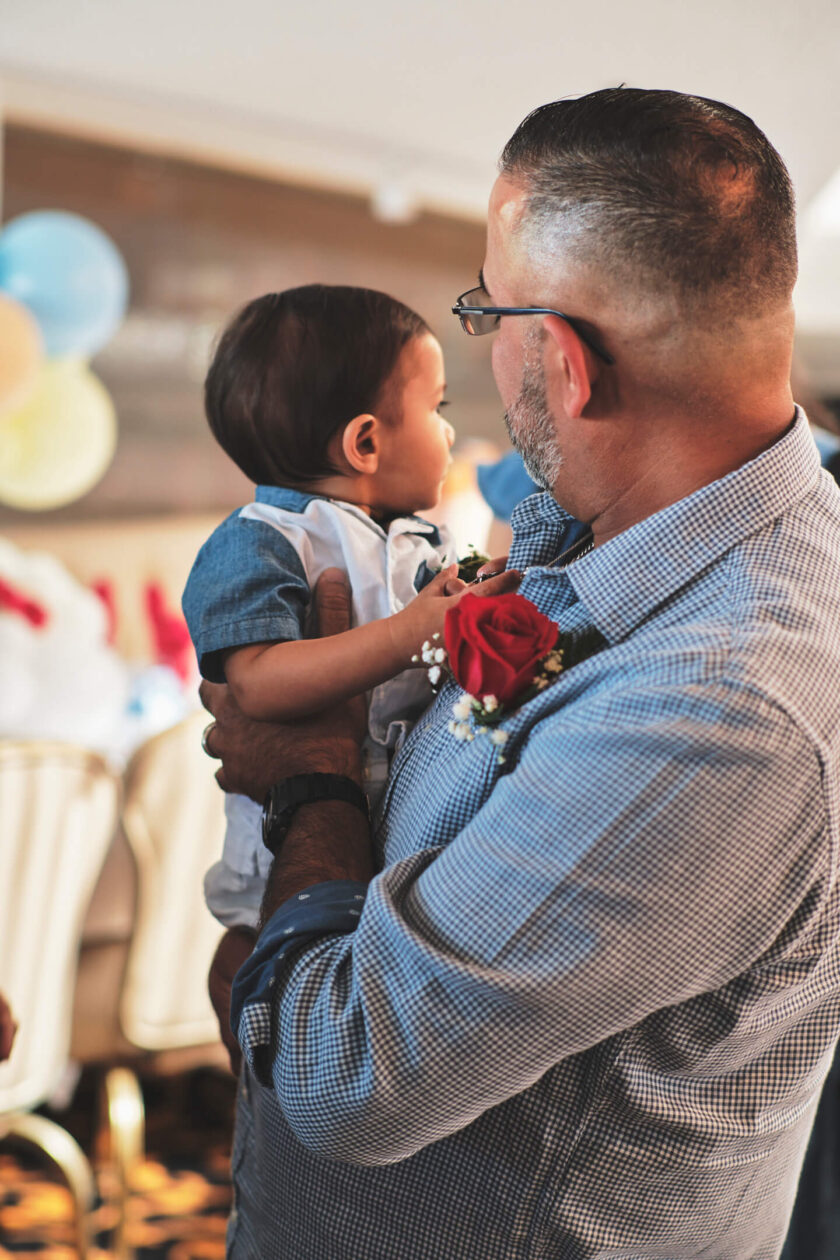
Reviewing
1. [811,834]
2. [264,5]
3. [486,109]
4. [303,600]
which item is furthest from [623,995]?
[486,109]

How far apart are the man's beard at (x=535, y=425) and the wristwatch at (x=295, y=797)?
354mm

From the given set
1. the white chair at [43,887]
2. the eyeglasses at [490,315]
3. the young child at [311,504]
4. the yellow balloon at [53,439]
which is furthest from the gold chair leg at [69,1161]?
the yellow balloon at [53,439]

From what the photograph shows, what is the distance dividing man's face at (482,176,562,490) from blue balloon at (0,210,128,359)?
115 inches

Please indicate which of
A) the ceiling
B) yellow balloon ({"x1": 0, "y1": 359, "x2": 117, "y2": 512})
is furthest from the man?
yellow balloon ({"x1": 0, "y1": 359, "x2": 117, "y2": 512})

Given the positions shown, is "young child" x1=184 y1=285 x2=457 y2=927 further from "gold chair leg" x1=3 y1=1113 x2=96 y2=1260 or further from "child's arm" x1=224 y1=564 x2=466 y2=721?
"gold chair leg" x1=3 y1=1113 x2=96 y2=1260

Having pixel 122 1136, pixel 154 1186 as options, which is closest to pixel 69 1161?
pixel 122 1136

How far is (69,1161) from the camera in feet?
7.84

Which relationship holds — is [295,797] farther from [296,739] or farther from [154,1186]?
[154,1186]

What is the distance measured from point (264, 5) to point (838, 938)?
11.0 ft

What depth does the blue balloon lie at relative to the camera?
11.6 ft

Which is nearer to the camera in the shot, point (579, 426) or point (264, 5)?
point (579, 426)

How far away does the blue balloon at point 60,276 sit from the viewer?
11.6ft

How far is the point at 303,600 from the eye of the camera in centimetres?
122

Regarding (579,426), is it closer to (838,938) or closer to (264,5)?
(838,938)
